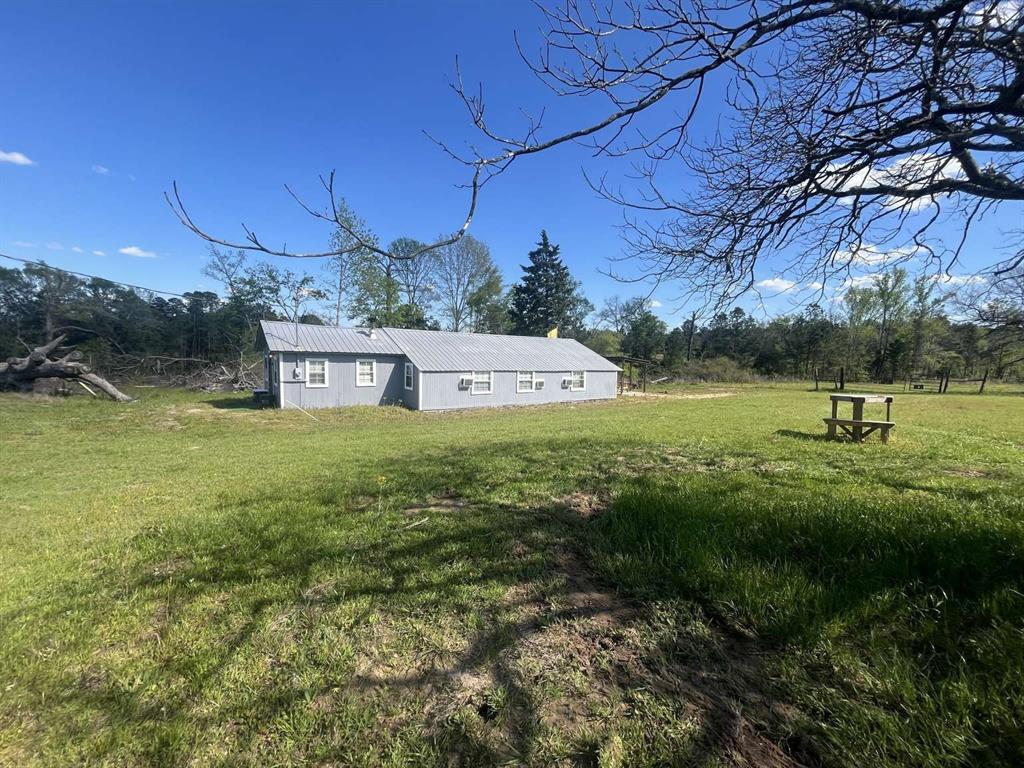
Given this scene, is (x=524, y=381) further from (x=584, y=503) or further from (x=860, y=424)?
(x=584, y=503)

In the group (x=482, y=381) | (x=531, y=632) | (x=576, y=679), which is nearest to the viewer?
(x=576, y=679)

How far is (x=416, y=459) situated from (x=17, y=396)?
2174 centimetres

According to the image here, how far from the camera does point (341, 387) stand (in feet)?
61.7

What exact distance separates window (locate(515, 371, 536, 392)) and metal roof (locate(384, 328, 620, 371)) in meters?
0.29

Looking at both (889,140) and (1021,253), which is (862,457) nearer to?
(1021,253)

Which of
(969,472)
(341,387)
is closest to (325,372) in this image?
(341,387)

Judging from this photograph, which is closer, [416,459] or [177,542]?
[177,542]

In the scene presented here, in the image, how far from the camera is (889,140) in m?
3.28

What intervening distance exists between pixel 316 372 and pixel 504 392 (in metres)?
9.30

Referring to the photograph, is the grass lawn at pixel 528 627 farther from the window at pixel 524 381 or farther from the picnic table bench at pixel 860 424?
the window at pixel 524 381

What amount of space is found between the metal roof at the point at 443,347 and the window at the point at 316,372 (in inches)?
22.5

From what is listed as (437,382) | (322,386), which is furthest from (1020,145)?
(322,386)

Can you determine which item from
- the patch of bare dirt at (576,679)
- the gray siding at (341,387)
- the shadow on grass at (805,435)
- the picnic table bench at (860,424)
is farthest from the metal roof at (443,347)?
the patch of bare dirt at (576,679)

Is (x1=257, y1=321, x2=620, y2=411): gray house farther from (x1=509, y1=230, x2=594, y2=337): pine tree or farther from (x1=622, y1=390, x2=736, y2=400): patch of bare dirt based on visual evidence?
(x1=509, y1=230, x2=594, y2=337): pine tree
